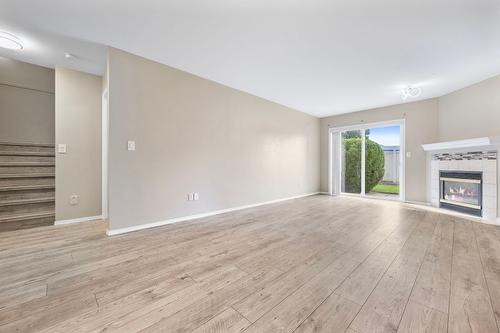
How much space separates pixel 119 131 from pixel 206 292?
235cm

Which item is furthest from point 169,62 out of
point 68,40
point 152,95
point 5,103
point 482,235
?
point 482,235

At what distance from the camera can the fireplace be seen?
3635mm

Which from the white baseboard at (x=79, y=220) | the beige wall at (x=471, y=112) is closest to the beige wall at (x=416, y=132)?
the beige wall at (x=471, y=112)

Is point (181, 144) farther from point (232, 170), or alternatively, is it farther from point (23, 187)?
point (23, 187)

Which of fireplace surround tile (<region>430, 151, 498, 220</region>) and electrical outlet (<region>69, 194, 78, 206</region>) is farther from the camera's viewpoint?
fireplace surround tile (<region>430, 151, 498, 220</region>)

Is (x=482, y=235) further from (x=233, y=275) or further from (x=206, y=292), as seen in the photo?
(x=206, y=292)

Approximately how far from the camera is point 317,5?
188 cm

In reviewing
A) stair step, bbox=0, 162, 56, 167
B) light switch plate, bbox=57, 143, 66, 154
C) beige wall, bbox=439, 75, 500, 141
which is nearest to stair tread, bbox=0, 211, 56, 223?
Result: stair step, bbox=0, 162, 56, 167

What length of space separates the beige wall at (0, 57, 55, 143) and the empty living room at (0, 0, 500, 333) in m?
0.02

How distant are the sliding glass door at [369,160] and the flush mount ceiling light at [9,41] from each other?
675cm

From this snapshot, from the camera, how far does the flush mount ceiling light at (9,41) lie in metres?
2.36

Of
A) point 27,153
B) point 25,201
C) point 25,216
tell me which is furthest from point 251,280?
point 27,153

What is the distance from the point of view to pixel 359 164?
5805mm

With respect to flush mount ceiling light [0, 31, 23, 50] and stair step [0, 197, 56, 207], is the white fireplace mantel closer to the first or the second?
flush mount ceiling light [0, 31, 23, 50]
